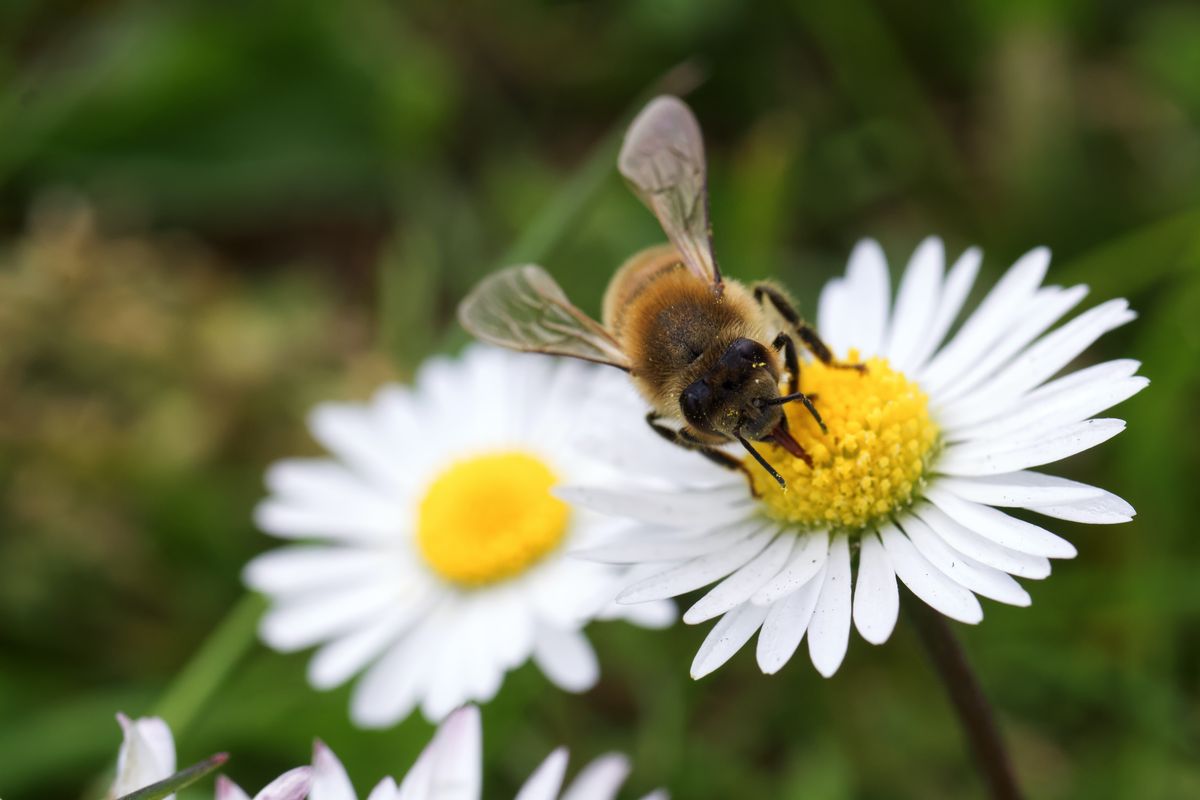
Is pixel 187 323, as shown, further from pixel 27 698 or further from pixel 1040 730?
pixel 1040 730

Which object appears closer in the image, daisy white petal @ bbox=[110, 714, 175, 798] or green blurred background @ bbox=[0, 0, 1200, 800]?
daisy white petal @ bbox=[110, 714, 175, 798]

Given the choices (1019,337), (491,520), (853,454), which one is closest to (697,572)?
(853,454)

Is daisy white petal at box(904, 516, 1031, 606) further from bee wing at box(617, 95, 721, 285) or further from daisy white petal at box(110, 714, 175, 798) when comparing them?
daisy white petal at box(110, 714, 175, 798)

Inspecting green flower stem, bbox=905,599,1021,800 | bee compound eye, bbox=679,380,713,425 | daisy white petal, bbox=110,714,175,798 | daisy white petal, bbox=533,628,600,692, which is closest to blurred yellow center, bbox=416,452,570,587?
daisy white petal, bbox=533,628,600,692

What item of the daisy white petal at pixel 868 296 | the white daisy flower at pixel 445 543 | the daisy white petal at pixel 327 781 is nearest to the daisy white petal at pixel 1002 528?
the daisy white petal at pixel 868 296

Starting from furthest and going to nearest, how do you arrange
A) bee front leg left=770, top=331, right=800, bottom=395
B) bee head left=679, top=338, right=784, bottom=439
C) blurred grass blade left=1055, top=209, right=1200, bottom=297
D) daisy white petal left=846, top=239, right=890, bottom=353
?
blurred grass blade left=1055, top=209, right=1200, bottom=297, daisy white petal left=846, top=239, right=890, bottom=353, bee front leg left=770, top=331, right=800, bottom=395, bee head left=679, top=338, right=784, bottom=439

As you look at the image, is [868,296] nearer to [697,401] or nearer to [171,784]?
[697,401]

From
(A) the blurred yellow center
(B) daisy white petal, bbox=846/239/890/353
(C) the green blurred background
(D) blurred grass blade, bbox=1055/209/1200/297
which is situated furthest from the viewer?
(D) blurred grass blade, bbox=1055/209/1200/297
